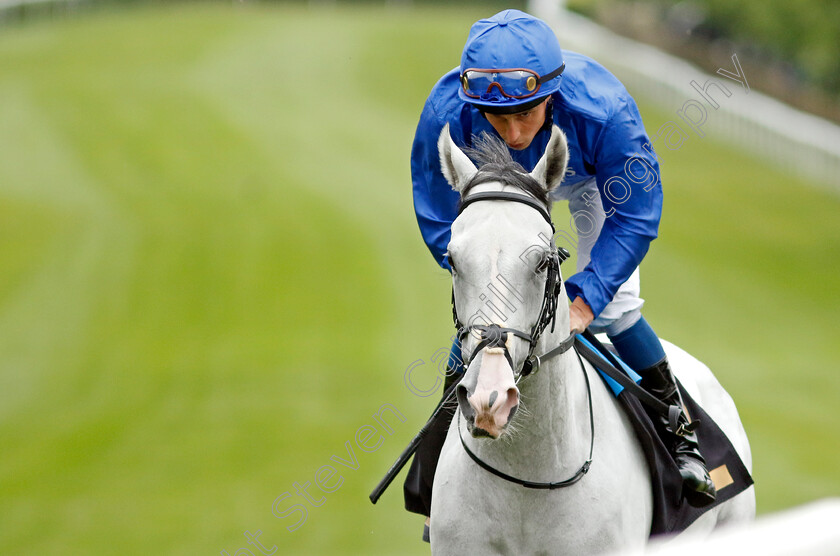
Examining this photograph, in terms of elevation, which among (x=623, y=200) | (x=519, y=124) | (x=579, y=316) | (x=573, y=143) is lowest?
(x=579, y=316)

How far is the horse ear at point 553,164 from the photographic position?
3.27 meters

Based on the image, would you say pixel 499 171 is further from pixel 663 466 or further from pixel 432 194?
pixel 663 466

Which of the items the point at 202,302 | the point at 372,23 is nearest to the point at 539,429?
the point at 202,302

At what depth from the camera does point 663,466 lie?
13.1ft

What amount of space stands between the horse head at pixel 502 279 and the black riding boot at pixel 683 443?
1.15 m

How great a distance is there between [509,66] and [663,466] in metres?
1.74

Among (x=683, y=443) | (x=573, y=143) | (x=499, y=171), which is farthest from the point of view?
(x=683, y=443)

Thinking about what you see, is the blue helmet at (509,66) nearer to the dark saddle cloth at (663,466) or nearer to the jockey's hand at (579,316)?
the jockey's hand at (579,316)

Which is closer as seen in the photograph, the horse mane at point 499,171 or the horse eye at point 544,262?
the horse eye at point 544,262

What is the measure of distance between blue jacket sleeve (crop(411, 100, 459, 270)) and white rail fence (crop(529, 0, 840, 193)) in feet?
44.6

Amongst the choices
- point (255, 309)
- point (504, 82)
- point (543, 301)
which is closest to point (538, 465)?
point (543, 301)

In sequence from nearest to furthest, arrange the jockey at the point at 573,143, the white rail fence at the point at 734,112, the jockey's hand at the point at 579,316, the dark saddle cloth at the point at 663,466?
the jockey's hand at the point at 579,316, the jockey at the point at 573,143, the dark saddle cloth at the point at 663,466, the white rail fence at the point at 734,112

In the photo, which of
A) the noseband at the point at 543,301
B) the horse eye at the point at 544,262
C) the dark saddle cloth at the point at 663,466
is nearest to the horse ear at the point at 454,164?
the noseband at the point at 543,301

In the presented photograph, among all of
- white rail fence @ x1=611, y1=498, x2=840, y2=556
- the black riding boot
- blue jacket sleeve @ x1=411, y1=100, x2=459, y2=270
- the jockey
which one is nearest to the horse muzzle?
the jockey
